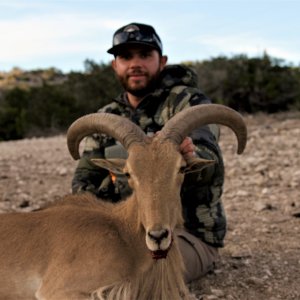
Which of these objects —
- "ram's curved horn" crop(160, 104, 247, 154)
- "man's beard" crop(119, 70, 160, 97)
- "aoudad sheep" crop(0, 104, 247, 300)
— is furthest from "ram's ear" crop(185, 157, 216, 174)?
"man's beard" crop(119, 70, 160, 97)

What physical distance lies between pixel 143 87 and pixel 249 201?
409 cm

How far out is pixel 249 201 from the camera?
34.4 feet

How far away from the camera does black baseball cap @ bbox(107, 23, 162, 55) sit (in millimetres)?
7016

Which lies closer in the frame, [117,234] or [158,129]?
[117,234]

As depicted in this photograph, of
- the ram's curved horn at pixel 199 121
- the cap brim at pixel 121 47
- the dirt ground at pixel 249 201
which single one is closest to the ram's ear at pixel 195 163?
the ram's curved horn at pixel 199 121

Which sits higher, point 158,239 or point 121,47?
point 121,47

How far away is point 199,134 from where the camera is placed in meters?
6.47

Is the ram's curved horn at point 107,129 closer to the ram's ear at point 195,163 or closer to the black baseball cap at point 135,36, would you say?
the ram's ear at point 195,163

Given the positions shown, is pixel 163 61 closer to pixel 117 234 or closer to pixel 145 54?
pixel 145 54

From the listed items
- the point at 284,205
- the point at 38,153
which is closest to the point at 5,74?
the point at 38,153

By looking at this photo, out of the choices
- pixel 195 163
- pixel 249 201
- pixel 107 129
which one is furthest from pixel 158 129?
pixel 249 201

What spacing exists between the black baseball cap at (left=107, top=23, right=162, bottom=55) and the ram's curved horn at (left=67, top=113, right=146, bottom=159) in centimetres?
161

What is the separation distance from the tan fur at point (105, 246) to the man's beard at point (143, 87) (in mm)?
1703

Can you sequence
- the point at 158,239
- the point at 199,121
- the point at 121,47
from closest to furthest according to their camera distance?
the point at 158,239 < the point at 199,121 < the point at 121,47
